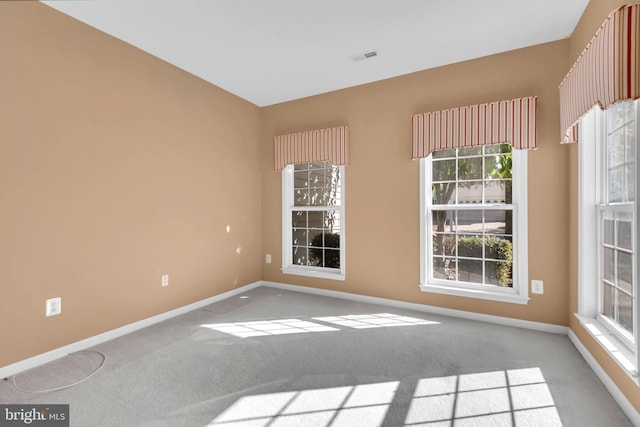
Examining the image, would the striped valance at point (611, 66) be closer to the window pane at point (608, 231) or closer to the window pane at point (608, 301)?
the window pane at point (608, 231)

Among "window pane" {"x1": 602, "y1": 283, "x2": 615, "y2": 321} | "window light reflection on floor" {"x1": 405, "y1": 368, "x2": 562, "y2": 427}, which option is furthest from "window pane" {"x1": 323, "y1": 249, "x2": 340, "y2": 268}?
"window pane" {"x1": 602, "y1": 283, "x2": 615, "y2": 321}

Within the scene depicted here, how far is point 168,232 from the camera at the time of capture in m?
3.23

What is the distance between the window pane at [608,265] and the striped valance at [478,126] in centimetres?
110

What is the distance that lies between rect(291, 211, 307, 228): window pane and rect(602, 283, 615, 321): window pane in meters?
3.26

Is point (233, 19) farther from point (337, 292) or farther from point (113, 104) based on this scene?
point (337, 292)

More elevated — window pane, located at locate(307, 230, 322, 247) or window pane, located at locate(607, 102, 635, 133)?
window pane, located at locate(607, 102, 635, 133)

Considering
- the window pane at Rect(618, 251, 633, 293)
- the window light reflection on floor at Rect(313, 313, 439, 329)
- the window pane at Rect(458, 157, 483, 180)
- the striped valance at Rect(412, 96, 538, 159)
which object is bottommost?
the window light reflection on floor at Rect(313, 313, 439, 329)

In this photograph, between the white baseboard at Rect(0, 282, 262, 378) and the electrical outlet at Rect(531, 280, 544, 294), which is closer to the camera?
the white baseboard at Rect(0, 282, 262, 378)

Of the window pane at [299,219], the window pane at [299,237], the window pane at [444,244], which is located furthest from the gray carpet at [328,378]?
the window pane at [299,219]

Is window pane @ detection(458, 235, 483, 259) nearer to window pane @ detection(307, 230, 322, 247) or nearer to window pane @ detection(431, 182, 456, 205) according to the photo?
window pane @ detection(431, 182, 456, 205)

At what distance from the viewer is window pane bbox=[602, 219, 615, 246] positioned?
217 cm

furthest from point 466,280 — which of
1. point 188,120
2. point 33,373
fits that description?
point 33,373

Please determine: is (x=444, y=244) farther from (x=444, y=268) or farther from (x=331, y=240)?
(x=331, y=240)

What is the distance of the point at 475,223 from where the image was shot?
10.6 feet
